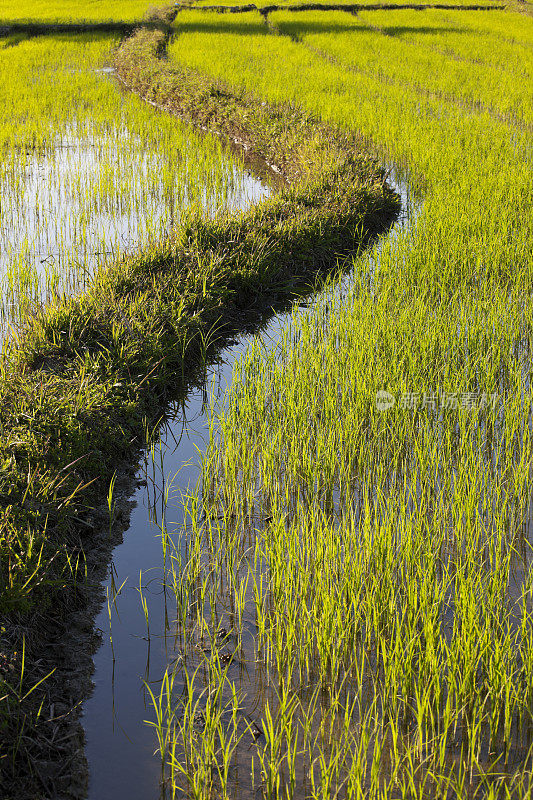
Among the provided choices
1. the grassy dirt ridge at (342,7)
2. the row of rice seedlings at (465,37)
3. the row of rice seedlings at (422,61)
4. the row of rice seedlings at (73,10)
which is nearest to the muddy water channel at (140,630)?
the row of rice seedlings at (422,61)

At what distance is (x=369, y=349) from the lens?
3.22 meters

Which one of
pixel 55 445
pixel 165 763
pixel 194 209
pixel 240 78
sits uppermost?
pixel 240 78

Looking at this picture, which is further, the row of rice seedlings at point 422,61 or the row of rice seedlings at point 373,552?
the row of rice seedlings at point 422,61

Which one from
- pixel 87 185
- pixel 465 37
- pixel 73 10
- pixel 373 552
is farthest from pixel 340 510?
pixel 73 10

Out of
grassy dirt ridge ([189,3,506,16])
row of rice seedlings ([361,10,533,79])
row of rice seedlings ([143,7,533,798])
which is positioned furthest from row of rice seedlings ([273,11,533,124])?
Answer: row of rice seedlings ([143,7,533,798])

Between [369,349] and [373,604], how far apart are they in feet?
4.98

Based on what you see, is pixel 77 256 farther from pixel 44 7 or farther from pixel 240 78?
pixel 44 7

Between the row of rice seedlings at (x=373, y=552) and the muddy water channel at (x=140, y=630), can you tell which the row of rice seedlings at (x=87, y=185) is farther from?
the row of rice seedlings at (x=373, y=552)

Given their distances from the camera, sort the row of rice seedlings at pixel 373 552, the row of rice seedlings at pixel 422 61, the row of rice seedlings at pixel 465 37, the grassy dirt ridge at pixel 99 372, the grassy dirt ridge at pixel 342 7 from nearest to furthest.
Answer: the row of rice seedlings at pixel 373 552 → the grassy dirt ridge at pixel 99 372 → the row of rice seedlings at pixel 422 61 → the row of rice seedlings at pixel 465 37 → the grassy dirt ridge at pixel 342 7

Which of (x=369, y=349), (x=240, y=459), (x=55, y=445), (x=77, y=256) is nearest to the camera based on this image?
(x=55, y=445)

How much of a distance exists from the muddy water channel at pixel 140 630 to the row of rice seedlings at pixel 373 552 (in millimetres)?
61

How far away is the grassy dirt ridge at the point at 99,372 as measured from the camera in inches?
74.5

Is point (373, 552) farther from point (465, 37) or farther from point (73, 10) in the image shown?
point (73, 10)

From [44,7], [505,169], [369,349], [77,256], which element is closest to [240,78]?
[505,169]
